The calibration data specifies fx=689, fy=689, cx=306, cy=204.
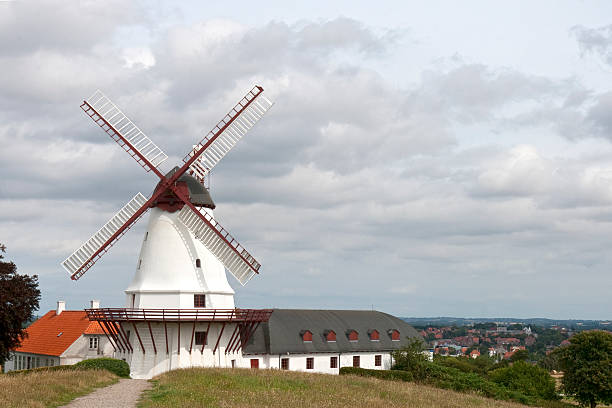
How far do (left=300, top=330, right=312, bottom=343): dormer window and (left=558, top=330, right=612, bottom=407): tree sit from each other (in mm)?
20571

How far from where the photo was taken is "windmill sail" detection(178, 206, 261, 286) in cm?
3875

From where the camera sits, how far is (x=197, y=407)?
2095 centimetres

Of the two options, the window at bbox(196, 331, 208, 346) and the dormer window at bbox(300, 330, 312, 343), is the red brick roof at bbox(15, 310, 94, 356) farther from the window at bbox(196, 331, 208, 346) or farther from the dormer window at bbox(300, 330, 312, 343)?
the window at bbox(196, 331, 208, 346)

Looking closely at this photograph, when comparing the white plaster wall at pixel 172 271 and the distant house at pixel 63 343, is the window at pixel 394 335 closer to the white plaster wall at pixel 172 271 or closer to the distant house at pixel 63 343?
the white plaster wall at pixel 172 271

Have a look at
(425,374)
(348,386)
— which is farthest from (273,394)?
(425,374)

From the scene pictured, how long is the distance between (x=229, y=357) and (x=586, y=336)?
30.2 m

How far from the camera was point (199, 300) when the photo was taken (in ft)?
126

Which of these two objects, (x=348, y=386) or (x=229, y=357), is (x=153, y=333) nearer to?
(x=229, y=357)

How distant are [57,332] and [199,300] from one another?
74.1ft

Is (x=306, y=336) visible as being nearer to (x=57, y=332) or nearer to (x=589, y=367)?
(x=57, y=332)

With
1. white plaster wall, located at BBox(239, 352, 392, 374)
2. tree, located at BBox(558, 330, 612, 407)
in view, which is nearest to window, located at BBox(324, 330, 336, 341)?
white plaster wall, located at BBox(239, 352, 392, 374)

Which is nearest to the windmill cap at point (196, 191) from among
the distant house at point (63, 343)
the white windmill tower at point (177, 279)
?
the white windmill tower at point (177, 279)

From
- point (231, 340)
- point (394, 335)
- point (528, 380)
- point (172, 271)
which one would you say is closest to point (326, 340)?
point (394, 335)

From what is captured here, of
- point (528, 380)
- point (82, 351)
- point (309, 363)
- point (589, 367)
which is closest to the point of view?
point (309, 363)
